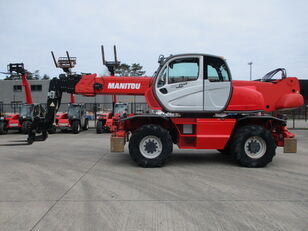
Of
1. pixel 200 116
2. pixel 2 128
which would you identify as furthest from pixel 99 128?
pixel 200 116

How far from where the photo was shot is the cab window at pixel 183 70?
7273 mm

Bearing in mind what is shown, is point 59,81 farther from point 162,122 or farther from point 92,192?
point 92,192

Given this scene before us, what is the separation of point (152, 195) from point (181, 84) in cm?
327

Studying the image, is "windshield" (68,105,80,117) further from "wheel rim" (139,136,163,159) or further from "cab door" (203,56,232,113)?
"cab door" (203,56,232,113)

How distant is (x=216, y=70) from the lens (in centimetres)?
734

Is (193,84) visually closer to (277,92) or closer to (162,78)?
(162,78)

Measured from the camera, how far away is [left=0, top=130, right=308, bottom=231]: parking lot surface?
3967 millimetres

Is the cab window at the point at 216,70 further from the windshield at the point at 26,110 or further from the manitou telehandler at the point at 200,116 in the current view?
the windshield at the point at 26,110

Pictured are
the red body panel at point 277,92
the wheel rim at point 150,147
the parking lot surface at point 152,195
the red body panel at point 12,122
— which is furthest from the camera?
the red body panel at point 12,122

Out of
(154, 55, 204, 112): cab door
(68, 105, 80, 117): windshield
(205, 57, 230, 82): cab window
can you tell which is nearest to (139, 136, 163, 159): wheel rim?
(154, 55, 204, 112): cab door

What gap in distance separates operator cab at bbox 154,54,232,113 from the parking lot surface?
5.70 ft

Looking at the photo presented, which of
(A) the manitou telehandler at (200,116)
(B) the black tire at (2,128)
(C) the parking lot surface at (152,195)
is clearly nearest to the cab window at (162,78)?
(A) the manitou telehandler at (200,116)

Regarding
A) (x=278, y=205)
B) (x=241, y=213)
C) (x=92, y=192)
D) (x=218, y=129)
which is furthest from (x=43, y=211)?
(x=218, y=129)

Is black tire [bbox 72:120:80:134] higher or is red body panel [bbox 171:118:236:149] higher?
red body panel [bbox 171:118:236:149]
